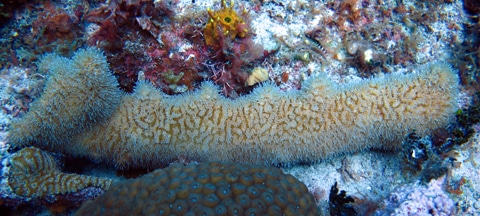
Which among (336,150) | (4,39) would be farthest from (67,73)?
(336,150)

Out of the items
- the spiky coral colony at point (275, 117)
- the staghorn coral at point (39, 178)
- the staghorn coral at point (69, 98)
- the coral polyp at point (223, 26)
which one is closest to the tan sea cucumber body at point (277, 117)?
the spiky coral colony at point (275, 117)

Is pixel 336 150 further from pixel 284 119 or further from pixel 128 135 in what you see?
pixel 128 135

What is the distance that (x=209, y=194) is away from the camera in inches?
114

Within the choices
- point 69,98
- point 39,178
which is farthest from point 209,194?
point 39,178

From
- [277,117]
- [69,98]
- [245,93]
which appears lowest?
[277,117]

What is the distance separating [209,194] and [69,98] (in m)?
2.24

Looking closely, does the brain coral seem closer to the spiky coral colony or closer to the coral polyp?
the spiky coral colony

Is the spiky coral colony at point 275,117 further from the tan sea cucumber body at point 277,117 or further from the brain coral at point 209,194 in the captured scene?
the brain coral at point 209,194

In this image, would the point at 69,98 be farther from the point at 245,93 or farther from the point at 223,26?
the point at 245,93

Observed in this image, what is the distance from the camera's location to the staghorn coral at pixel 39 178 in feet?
11.9

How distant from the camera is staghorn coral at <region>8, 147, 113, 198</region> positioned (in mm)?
3615

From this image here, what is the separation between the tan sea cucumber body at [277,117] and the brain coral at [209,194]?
0.67m

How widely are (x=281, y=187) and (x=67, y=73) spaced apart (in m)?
2.99

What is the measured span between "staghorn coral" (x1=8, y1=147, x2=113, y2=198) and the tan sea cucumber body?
472mm
